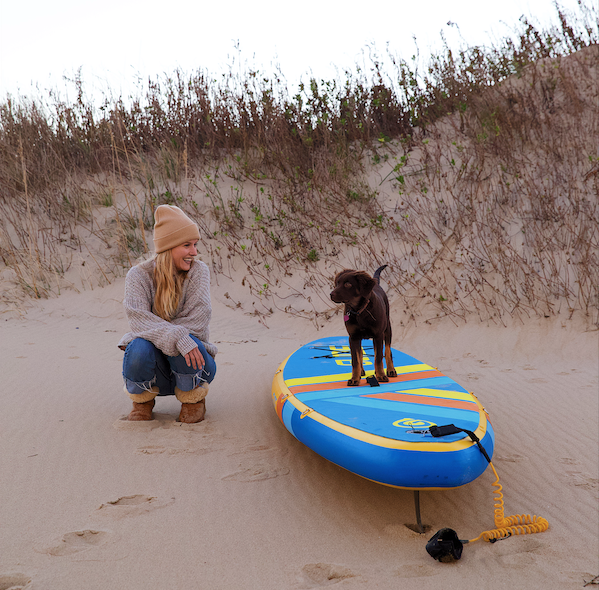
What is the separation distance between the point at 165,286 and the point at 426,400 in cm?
196

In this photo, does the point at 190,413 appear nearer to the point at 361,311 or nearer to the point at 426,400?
the point at 361,311

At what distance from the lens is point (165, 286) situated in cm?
346

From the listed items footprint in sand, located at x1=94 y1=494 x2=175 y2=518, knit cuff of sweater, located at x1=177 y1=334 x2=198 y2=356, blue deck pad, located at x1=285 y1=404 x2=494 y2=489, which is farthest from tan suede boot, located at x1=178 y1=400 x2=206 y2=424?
blue deck pad, located at x1=285 y1=404 x2=494 y2=489

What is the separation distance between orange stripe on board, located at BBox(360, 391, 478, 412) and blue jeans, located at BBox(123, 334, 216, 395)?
4.05 ft

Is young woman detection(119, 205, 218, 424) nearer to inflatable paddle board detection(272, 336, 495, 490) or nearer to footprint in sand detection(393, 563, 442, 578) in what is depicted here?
inflatable paddle board detection(272, 336, 495, 490)

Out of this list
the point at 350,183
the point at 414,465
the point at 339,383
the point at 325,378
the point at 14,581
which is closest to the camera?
the point at 14,581

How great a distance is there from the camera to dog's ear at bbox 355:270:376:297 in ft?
9.93

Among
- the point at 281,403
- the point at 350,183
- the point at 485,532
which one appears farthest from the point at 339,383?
the point at 350,183

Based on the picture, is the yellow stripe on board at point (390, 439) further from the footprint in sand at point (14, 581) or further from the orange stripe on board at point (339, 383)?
the footprint in sand at point (14, 581)

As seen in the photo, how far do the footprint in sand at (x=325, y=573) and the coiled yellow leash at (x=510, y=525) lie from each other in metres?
0.67

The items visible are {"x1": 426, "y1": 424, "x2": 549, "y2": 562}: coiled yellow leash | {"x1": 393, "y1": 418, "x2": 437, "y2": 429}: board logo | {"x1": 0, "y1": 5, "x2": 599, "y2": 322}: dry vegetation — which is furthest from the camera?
{"x1": 0, "y1": 5, "x2": 599, "y2": 322}: dry vegetation

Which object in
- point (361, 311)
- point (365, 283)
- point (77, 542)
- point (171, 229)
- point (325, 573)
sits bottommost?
point (325, 573)

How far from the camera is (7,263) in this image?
29.1 feet

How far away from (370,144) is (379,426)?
8.36m
